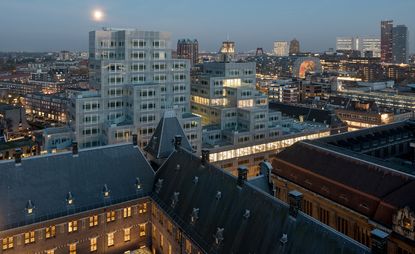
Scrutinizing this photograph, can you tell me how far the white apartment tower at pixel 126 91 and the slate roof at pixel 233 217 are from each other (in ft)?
151

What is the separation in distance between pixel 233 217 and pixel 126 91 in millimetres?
74937

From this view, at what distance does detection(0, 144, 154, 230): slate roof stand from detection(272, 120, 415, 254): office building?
3141 centimetres

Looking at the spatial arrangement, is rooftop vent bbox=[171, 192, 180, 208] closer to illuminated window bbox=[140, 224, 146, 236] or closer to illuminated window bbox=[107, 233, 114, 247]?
illuminated window bbox=[140, 224, 146, 236]

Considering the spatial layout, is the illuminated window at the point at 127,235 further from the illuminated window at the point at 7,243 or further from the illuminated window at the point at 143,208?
the illuminated window at the point at 7,243

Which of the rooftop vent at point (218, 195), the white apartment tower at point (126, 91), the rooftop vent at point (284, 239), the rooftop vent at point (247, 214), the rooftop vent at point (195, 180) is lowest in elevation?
the rooftop vent at point (284, 239)

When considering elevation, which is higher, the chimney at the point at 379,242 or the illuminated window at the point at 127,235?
the chimney at the point at 379,242

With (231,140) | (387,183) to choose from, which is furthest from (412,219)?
(231,140)

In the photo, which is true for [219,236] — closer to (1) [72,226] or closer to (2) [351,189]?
(1) [72,226]

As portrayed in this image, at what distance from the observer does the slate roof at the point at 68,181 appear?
61.6m

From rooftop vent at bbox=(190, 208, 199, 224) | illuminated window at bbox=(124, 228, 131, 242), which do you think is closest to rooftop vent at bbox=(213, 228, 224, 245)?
rooftop vent at bbox=(190, 208, 199, 224)

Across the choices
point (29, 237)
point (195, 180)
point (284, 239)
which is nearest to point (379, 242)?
point (284, 239)

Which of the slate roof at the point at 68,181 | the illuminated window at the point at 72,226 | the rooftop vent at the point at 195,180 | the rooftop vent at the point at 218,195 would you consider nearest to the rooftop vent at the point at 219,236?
the rooftop vent at the point at 218,195

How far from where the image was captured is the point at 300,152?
91.1m

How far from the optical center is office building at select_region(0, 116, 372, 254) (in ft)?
156
